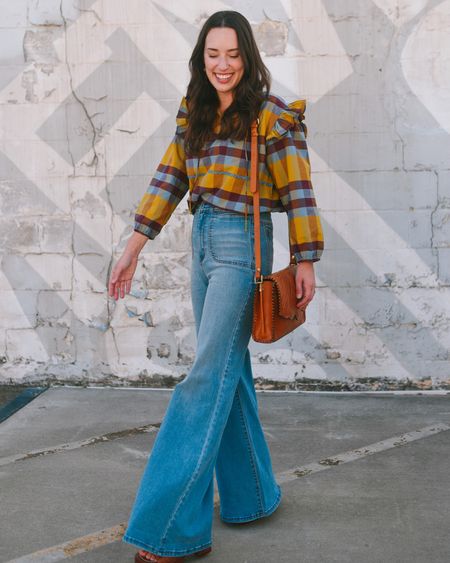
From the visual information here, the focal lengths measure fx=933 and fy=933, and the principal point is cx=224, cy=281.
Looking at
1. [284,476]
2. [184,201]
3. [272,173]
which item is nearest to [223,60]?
[272,173]

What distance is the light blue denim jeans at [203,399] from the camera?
285cm

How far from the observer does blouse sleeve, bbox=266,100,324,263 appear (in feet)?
9.63

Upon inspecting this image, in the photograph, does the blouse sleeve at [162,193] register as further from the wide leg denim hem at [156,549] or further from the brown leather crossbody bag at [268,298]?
the wide leg denim hem at [156,549]

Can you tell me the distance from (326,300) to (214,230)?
7.89 ft

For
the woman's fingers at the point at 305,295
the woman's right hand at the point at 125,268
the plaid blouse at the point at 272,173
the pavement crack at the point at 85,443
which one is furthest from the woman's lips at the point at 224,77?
the pavement crack at the point at 85,443

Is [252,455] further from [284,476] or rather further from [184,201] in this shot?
[184,201]

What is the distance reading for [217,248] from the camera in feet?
9.67

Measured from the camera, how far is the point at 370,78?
16.8 feet

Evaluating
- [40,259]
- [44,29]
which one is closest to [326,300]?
[40,259]

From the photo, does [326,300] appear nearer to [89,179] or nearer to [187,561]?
[89,179]

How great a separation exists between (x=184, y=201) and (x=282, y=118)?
2.43m

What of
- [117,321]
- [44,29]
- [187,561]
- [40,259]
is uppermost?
[44,29]

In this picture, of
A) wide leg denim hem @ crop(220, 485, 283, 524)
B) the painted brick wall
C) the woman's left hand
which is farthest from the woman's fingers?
the painted brick wall

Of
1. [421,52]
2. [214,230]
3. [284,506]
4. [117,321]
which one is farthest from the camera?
[117,321]
